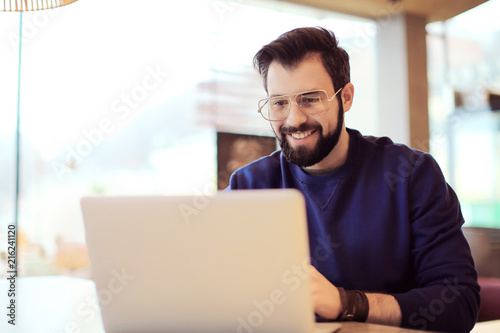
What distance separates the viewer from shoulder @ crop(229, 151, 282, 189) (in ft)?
5.61

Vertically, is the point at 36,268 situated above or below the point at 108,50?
below

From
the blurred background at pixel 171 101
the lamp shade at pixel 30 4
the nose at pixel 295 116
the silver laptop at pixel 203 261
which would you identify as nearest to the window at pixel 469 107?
the blurred background at pixel 171 101

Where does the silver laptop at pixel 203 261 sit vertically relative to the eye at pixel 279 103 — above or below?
below

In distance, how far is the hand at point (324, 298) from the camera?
1.02 m

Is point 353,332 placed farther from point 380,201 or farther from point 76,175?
point 76,175

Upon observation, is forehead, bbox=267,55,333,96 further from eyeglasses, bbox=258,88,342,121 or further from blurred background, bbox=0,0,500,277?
blurred background, bbox=0,0,500,277

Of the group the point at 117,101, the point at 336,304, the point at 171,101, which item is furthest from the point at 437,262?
the point at 171,101

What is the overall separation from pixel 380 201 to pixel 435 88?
4.54 metres

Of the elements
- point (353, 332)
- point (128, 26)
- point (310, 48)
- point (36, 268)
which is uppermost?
point (128, 26)

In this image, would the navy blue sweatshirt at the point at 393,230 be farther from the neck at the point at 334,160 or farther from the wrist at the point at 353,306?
the wrist at the point at 353,306

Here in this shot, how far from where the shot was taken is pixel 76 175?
401 cm

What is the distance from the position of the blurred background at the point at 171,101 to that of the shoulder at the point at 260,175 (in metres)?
2.12

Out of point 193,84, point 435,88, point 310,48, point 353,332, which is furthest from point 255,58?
point 435,88

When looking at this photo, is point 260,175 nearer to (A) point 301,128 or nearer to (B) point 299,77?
(A) point 301,128
